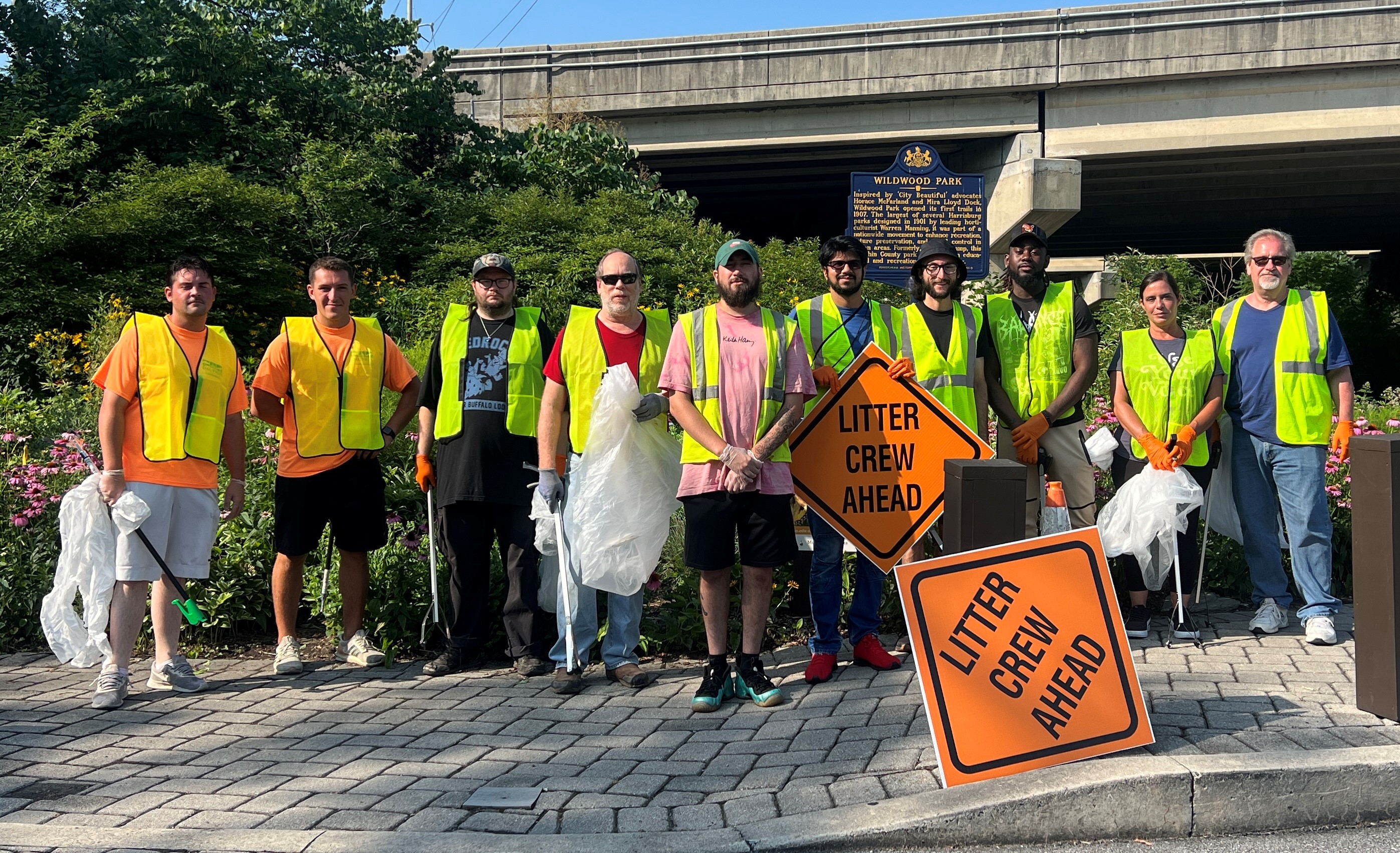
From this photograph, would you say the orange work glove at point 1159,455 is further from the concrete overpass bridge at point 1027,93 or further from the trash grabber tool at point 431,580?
the concrete overpass bridge at point 1027,93

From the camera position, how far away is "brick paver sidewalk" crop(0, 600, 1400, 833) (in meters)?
3.79

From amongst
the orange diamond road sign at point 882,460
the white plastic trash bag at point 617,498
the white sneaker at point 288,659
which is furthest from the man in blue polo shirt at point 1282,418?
the white sneaker at point 288,659

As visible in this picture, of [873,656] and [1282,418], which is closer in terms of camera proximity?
[873,656]

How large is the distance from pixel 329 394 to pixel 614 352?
1.53 metres

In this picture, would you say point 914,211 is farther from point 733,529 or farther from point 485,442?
point 733,529

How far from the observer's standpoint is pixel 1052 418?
5816mm

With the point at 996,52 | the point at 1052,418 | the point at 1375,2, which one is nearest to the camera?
the point at 1052,418

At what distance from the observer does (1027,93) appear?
22531 millimetres

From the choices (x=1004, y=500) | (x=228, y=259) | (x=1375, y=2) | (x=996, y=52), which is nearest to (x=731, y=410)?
(x=1004, y=500)

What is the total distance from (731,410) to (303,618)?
3100 mm

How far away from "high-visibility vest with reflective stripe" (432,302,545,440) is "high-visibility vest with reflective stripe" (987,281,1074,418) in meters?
2.41

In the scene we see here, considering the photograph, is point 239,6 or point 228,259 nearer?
point 228,259

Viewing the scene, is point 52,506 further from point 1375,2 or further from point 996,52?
point 1375,2

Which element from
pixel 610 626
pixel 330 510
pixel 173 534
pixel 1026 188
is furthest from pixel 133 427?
pixel 1026 188
